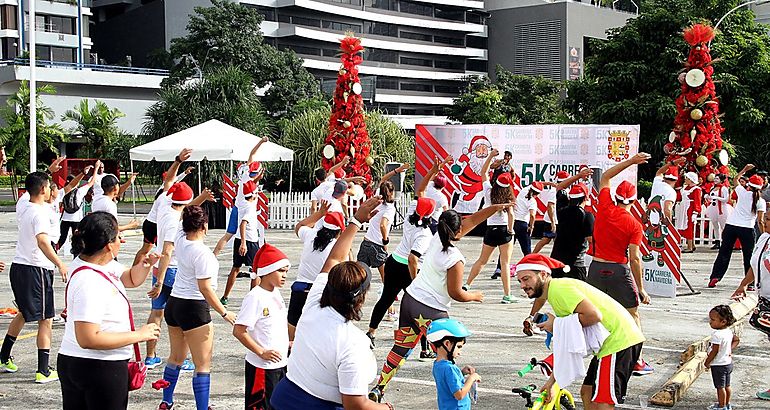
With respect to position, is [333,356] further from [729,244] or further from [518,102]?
[518,102]

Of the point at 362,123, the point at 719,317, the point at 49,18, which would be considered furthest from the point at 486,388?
the point at 49,18

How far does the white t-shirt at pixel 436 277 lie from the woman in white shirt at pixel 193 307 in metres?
1.60

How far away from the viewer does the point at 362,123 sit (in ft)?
79.5

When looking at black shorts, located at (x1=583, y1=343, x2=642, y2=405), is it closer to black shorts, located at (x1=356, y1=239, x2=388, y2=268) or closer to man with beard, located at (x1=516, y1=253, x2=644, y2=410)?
man with beard, located at (x1=516, y1=253, x2=644, y2=410)

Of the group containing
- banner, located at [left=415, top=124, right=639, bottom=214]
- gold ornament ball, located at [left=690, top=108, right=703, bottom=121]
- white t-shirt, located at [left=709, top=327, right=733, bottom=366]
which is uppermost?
gold ornament ball, located at [left=690, top=108, right=703, bottom=121]

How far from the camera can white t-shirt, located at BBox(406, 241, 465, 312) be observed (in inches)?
269

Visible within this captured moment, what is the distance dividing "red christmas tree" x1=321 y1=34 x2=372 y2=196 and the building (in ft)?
185

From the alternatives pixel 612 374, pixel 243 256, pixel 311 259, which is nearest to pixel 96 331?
pixel 311 259

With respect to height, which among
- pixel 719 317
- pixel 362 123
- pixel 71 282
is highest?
pixel 362 123

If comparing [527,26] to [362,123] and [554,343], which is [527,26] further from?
[554,343]

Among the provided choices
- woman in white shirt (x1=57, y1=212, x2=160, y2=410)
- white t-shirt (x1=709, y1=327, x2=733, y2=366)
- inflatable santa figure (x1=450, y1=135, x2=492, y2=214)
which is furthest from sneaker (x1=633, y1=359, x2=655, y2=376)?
inflatable santa figure (x1=450, y1=135, x2=492, y2=214)

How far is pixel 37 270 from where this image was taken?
7871 millimetres

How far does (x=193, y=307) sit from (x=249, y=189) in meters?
6.10

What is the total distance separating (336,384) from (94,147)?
1704 inches
